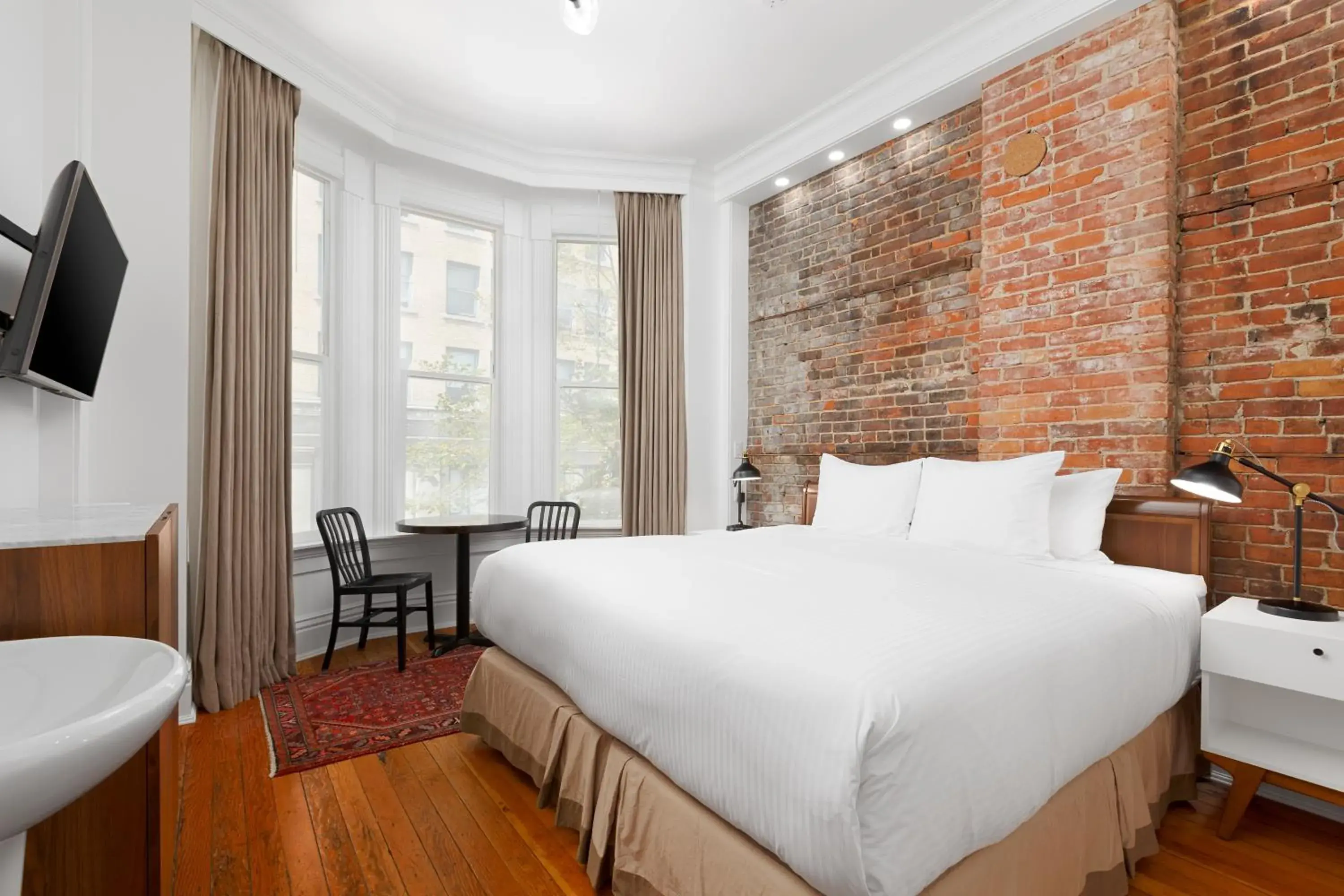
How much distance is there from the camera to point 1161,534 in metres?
2.45

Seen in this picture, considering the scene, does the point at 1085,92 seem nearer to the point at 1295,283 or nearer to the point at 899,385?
the point at 1295,283

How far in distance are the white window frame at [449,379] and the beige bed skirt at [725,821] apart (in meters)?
2.29

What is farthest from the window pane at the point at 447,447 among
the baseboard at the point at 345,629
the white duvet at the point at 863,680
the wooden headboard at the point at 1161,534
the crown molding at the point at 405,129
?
the wooden headboard at the point at 1161,534

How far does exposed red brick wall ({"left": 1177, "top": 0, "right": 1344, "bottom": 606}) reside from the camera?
2221 mm

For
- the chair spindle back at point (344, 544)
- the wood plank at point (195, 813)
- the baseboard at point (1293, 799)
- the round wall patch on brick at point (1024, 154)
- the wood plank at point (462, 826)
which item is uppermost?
the round wall patch on brick at point (1024, 154)

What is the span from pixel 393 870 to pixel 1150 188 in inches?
138

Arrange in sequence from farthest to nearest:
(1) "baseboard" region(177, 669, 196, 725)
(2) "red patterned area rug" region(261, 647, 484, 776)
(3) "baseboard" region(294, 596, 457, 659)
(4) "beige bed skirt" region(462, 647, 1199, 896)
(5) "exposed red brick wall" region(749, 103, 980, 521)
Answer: (3) "baseboard" region(294, 596, 457, 659)
(5) "exposed red brick wall" region(749, 103, 980, 521)
(1) "baseboard" region(177, 669, 196, 725)
(2) "red patterned area rug" region(261, 647, 484, 776)
(4) "beige bed skirt" region(462, 647, 1199, 896)

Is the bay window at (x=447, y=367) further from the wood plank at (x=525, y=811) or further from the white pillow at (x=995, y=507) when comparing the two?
the white pillow at (x=995, y=507)

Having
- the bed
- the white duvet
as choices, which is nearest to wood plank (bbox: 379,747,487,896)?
the bed

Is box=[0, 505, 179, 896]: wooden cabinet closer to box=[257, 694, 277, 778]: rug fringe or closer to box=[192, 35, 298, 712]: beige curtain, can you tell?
box=[257, 694, 277, 778]: rug fringe

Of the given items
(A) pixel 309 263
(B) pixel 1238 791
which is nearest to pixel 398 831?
(B) pixel 1238 791

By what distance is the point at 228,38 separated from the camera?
9.82 feet

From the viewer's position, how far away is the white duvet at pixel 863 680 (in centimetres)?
114

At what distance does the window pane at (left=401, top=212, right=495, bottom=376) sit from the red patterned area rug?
1953mm
